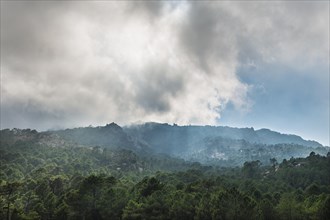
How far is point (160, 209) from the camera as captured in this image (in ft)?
313

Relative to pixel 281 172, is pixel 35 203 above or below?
below

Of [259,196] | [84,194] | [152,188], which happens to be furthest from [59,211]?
[259,196]

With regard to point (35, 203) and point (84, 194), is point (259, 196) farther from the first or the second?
point (35, 203)

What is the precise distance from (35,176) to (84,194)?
84.8 m

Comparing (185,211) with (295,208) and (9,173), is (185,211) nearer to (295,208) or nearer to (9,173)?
(295,208)

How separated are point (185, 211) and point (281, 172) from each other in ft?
388

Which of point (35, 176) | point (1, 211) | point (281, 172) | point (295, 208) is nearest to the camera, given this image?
point (295, 208)

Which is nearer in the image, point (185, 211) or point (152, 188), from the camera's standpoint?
point (185, 211)

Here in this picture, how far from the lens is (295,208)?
89.9 meters

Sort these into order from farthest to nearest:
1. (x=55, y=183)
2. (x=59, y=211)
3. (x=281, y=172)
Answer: (x=281, y=172) < (x=55, y=183) < (x=59, y=211)

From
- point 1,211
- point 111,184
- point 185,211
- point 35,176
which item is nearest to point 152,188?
point 111,184

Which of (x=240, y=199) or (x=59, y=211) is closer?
(x=240, y=199)

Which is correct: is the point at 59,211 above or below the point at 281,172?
below

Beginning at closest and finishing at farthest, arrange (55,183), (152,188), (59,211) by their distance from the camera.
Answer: (59,211) < (152,188) < (55,183)
